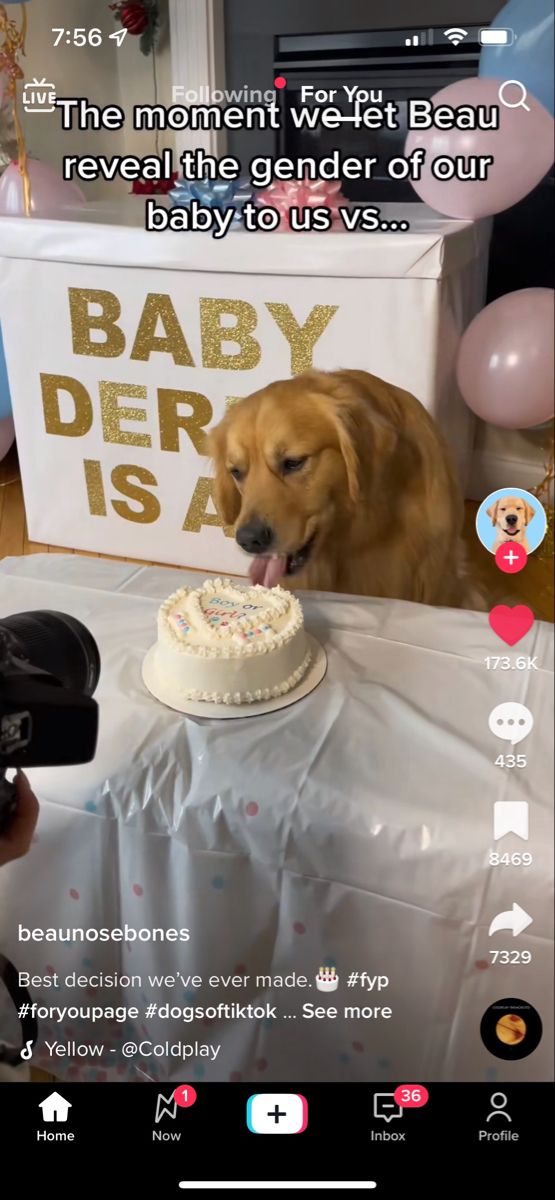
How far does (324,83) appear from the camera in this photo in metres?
0.44

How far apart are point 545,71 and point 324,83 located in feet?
0.35

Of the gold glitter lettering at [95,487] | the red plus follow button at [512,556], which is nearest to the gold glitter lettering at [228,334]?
the gold glitter lettering at [95,487]

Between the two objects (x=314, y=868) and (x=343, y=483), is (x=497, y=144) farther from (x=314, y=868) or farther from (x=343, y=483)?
(x=314, y=868)

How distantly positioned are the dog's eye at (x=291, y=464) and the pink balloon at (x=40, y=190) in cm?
19

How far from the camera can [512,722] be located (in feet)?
1.58

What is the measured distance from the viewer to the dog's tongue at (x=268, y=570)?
591 millimetres

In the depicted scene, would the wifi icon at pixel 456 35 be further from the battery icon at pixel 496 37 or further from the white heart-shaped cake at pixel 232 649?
the white heart-shaped cake at pixel 232 649

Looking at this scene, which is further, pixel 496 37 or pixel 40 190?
pixel 40 190

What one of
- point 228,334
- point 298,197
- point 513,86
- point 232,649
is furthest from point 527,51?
Result: point 232,649
